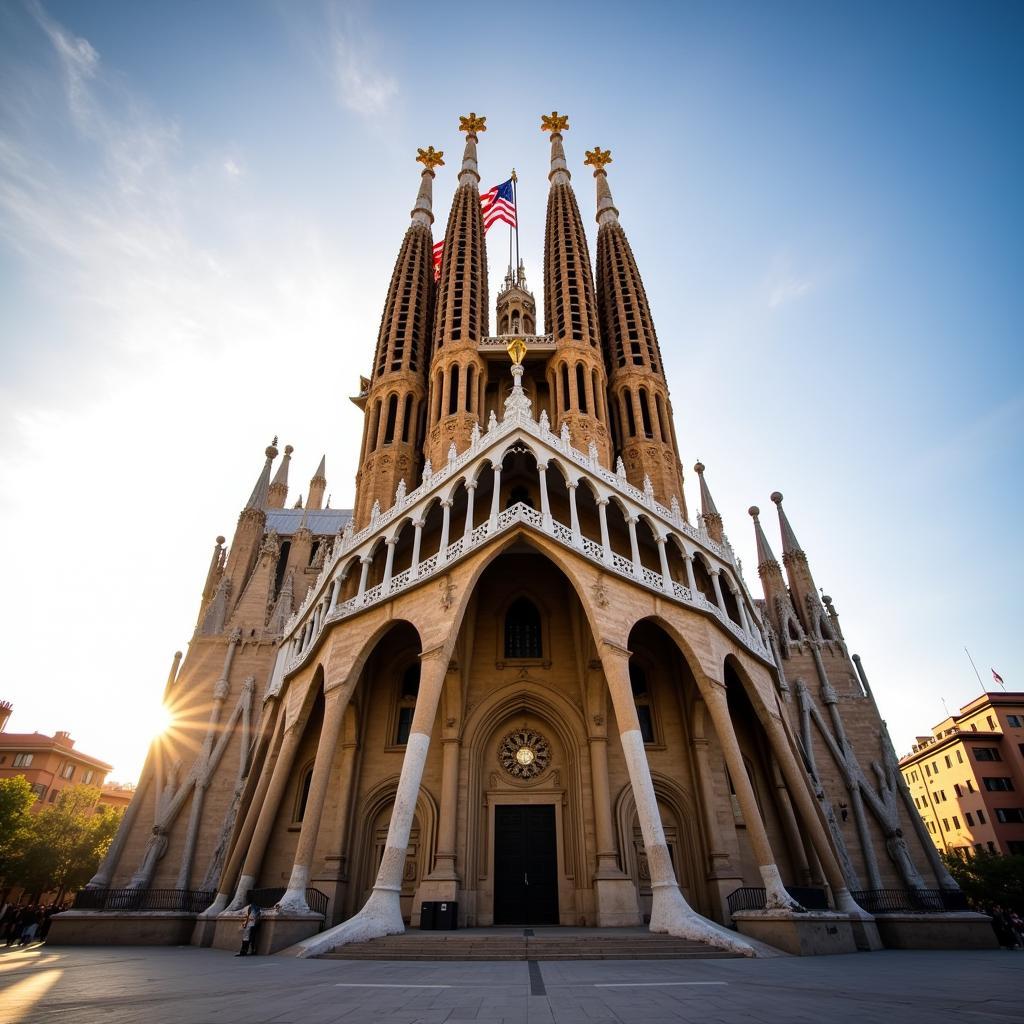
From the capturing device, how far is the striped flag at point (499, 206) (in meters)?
37.8

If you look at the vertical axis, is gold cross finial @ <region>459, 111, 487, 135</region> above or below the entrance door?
above

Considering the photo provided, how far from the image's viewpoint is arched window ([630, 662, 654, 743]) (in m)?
22.7

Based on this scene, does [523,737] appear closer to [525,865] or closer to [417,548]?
[525,865]

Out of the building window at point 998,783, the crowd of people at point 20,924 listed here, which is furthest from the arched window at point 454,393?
the building window at point 998,783

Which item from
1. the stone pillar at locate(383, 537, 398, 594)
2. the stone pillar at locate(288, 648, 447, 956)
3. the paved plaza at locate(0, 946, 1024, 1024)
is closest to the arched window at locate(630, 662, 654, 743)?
the stone pillar at locate(288, 648, 447, 956)

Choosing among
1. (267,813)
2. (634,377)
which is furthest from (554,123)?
(267,813)

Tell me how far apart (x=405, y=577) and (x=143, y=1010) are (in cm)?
1445

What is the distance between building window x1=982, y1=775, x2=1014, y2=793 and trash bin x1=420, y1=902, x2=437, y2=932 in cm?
5774

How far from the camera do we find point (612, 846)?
1881 centimetres

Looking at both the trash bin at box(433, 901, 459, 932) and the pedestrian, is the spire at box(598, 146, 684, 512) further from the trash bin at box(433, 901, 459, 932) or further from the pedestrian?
the pedestrian

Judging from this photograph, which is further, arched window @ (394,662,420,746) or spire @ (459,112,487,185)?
spire @ (459,112,487,185)

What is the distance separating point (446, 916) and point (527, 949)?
448cm

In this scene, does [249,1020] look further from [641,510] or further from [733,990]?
[641,510]

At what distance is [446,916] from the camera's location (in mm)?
16234
